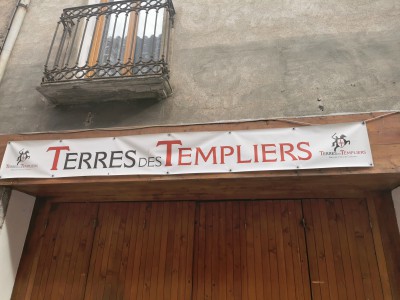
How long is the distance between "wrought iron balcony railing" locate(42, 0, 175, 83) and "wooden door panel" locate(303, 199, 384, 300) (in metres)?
3.12

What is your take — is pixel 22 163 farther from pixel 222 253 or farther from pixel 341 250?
pixel 341 250

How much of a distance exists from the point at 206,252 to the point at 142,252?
0.85 metres

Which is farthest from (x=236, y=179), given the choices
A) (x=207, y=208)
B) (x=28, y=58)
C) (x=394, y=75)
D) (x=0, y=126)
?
(x=28, y=58)

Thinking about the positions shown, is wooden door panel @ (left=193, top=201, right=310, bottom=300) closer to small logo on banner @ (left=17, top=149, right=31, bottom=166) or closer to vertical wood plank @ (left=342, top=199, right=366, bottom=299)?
vertical wood plank @ (left=342, top=199, right=366, bottom=299)

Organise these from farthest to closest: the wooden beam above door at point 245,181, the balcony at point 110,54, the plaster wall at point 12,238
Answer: the balcony at point 110,54 → the plaster wall at point 12,238 → the wooden beam above door at point 245,181

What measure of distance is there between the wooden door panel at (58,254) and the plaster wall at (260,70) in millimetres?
1279

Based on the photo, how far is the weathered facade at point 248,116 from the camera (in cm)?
365

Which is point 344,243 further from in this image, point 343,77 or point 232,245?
point 343,77

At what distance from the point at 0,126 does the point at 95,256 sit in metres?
2.49

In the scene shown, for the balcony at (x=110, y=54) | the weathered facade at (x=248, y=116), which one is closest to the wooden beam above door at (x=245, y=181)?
the weathered facade at (x=248, y=116)

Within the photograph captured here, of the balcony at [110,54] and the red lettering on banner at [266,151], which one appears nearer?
the red lettering on banner at [266,151]

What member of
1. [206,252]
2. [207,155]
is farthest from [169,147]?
[206,252]

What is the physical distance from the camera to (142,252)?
166 inches

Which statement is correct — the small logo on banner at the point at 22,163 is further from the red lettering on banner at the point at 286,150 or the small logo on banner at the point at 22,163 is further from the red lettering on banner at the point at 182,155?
the red lettering on banner at the point at 286,150
